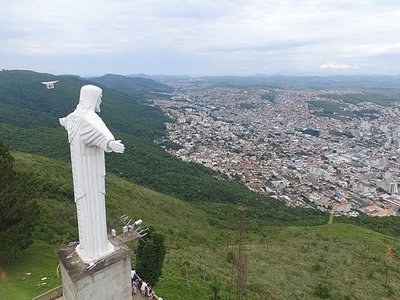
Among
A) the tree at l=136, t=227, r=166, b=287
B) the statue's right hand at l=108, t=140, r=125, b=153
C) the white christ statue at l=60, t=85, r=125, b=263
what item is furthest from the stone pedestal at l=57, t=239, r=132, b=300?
the tree at l=136, t=227, r=166, b=287

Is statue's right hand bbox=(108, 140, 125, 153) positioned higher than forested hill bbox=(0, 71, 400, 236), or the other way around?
statue's right hand bbox=(108, 140, 125, 153)

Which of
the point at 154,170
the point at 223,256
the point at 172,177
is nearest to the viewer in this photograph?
the point at 223,256

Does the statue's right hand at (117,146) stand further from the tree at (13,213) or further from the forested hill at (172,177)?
the forested hill at (172,177)

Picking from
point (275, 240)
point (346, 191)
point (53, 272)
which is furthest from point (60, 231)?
point (346, 191)

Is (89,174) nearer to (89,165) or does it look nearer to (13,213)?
(89,165)

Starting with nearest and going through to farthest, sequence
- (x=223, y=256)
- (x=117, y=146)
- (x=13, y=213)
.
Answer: (x=117, y=146)
(x=13, y=213)
(x=223, y=256)

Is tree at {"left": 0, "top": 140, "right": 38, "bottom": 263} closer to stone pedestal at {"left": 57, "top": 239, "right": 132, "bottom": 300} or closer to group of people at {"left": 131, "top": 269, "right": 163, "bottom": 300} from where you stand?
group of people at {"left": 131, "top": 269, "right": 163, "bottom": 300}

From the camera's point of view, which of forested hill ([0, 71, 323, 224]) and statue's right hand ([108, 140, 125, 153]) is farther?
forested hill ([0, 71, 323, 224])

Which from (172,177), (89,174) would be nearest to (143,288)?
(89,174)
